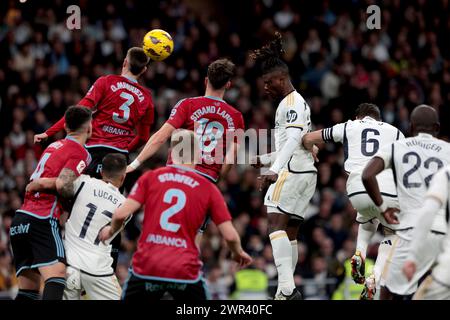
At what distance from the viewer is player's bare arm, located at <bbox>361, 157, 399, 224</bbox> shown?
9195mm

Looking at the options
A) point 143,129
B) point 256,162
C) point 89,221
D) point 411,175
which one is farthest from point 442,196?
point 143,129

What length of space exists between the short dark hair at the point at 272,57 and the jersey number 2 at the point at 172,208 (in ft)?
11.6

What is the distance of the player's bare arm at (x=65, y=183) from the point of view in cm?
990

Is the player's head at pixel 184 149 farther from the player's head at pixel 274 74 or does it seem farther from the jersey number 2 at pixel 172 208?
the player's head at pixel 274 74

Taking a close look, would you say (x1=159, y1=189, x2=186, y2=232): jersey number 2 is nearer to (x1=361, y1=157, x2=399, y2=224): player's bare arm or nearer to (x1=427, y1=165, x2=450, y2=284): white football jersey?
(x1=361, y1=157, x2=399, y2=224): player's bare arm

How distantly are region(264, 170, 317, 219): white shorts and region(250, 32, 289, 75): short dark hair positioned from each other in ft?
4.29

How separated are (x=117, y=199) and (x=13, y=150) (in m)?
9.27

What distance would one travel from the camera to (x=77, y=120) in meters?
10.3

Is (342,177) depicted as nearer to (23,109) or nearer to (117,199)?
(23,109)

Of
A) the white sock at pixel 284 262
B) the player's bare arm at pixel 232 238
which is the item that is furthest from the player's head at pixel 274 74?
the player's bare arm at pixel 232 238

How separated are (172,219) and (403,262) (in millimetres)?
2441

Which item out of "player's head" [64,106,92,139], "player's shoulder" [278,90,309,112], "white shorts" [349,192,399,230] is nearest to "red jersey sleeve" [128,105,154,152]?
"player's head" [64,106,92,139]
